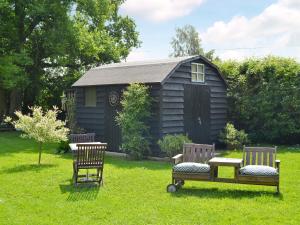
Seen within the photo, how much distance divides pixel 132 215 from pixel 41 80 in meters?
21.4

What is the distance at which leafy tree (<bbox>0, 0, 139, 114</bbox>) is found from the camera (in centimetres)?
2308

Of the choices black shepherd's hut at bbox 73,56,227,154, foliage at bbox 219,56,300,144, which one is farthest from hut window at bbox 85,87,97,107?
foliage at bbox 219,56,300,144

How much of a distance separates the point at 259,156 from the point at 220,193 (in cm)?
127

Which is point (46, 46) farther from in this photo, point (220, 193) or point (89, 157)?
point (220, 193)

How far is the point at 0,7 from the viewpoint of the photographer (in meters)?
21.8

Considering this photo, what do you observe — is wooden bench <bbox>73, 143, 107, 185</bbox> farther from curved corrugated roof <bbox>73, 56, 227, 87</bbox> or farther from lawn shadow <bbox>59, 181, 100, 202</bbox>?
curved corrugated roof <bbox>73, 56, 227, 87</bbox>

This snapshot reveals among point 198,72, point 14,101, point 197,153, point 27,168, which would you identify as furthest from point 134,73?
point 14,101

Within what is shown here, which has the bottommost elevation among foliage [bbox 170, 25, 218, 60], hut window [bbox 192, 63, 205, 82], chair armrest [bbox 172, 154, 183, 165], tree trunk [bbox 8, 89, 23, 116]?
chair armrest [bbox 172, 154, 183, 165]

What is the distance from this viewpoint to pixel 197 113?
15180mm

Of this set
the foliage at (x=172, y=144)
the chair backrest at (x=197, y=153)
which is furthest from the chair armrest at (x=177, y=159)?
the foliage at (x=172, y=144)

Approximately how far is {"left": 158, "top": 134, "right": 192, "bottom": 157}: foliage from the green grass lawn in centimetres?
138

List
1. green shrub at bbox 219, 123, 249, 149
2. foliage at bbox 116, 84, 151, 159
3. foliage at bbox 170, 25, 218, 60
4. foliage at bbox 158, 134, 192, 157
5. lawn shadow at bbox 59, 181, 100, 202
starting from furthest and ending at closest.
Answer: foliage at bbox 170, 25, 218, 60 → green shrub at bbox 219, 123, 249, 149 → foliage at bbox 116, 84, 151, 159 → foliage at bbox 158, 134, 192, 157 → lawn shadow at bbox 59, 181, 100, 202

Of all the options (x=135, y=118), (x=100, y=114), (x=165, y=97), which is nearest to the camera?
(x=135, y=118)

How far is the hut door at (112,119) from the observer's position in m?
14.6
